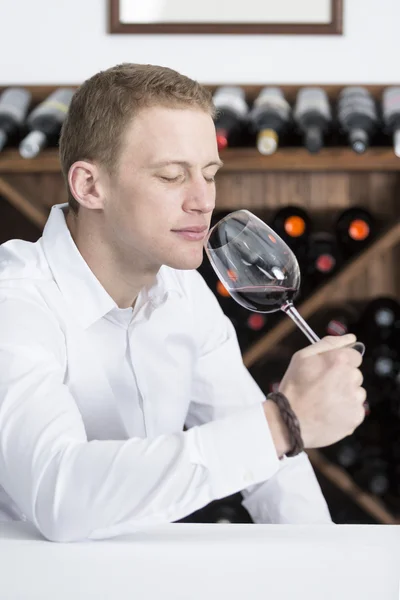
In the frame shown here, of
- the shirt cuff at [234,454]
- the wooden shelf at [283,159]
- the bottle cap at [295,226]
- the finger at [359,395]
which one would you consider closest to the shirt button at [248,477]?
the shirt cuff at [234,454]

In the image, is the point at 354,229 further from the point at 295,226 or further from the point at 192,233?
the point at 192,233

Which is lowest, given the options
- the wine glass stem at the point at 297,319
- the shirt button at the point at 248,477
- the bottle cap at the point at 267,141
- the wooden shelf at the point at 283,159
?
the shirt button at the point at 248,477

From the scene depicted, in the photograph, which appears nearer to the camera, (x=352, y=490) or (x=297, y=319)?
(x=297, y=319)

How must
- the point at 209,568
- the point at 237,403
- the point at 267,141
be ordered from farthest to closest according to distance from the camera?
the point at 267,141 → the point at 237,403 → the point at 209,568

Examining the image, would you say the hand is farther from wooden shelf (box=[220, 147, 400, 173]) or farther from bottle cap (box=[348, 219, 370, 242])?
bottle cap (box=[348, 219, 370, 242])

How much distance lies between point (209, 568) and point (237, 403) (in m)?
0.60

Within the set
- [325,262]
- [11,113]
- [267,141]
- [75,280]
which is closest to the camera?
[75,280]

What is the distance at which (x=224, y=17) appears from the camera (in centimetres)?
212

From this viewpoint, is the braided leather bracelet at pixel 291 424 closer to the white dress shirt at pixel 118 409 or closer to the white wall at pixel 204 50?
the white dress shirt at pixel 118 409

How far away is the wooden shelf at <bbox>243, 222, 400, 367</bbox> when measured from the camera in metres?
1.86

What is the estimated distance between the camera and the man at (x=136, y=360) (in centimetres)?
70

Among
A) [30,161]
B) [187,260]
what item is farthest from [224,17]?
[187,260]

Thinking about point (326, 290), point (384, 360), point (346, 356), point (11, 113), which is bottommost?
point (384, 360)

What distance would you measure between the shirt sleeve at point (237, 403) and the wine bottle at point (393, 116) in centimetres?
66
